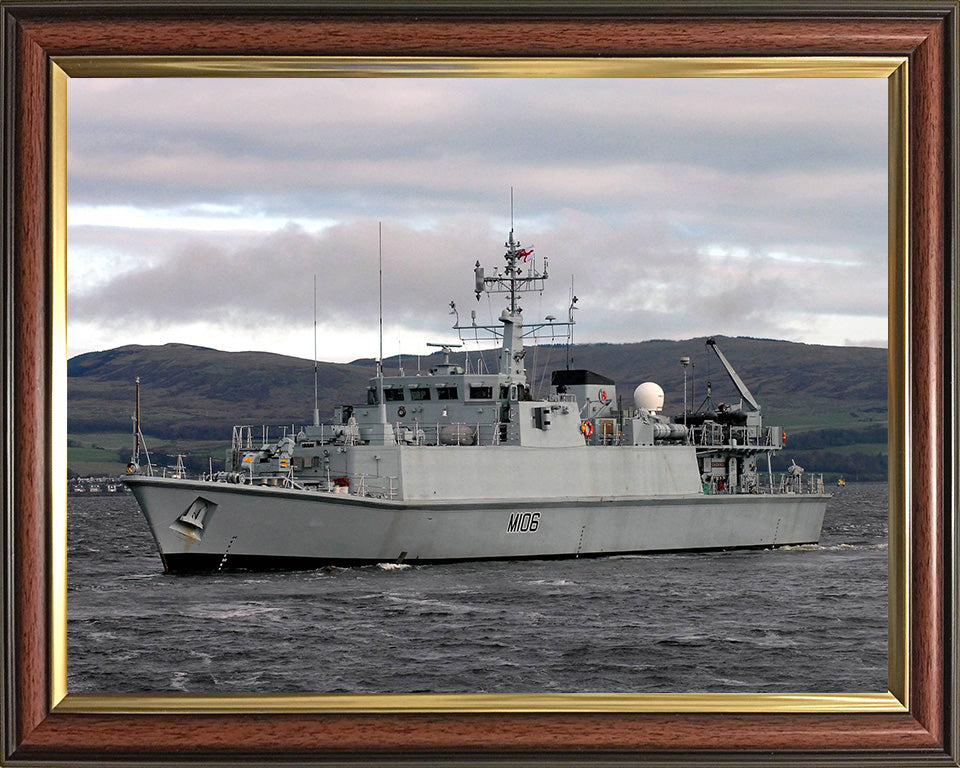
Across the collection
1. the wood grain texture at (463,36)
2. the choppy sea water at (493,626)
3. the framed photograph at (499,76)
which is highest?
the wood grain texture at (463,36)

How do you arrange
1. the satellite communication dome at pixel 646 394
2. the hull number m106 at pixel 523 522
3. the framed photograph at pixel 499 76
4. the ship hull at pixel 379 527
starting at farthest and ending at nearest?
the satellite communication dome at pixel 646 394, the hull number m106 at pixel 523 522, the ship hull at pixel 379 527, the framed photograph at pixel 499 76

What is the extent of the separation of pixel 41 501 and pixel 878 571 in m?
4.65

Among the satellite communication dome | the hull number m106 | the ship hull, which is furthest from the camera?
the satellite communication dome

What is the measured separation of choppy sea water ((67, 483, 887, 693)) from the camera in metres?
10.9

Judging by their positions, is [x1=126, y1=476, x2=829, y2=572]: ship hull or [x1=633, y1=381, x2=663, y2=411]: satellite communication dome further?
[x1=633, y1=381, x2=663, y2=411]: satellite communication dome

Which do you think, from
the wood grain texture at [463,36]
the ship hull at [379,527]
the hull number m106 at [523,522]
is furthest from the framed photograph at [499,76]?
the hull number m106 at [523,522]

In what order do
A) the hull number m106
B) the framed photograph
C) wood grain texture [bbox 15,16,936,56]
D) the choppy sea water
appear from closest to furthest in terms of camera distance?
the framed photograph < wood grain texture [bbox 15,16,936,56] < the choppy sea water < the hull number m106

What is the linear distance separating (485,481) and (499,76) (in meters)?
21.4

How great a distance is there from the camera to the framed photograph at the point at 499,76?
6066 mm

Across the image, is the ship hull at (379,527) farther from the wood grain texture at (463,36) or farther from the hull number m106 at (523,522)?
the wood grain texture at (463,36)

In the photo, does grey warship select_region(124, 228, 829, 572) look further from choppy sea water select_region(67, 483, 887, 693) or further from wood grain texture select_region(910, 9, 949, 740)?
wood grain texture select_region(910, 9, 949, 740)

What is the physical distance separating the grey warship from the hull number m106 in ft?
0.13

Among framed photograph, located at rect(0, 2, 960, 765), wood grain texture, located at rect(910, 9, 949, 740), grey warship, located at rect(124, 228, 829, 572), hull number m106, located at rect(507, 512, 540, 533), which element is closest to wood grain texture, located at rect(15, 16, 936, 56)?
framed photograph, located at rect(0, 2, 960, 765)

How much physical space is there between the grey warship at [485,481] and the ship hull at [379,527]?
0.09ft
